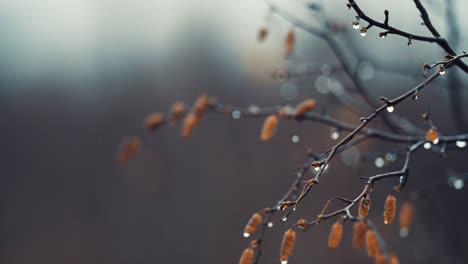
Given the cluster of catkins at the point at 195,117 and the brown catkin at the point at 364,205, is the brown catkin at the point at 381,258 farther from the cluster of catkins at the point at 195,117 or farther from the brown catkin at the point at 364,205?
the cluster of catkins at the point at 195,117

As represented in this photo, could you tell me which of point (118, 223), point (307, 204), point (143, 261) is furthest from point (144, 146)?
point (307, 204)

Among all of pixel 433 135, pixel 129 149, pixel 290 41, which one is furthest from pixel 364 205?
pixel 129 149

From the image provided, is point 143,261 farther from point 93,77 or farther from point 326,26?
point 93,77

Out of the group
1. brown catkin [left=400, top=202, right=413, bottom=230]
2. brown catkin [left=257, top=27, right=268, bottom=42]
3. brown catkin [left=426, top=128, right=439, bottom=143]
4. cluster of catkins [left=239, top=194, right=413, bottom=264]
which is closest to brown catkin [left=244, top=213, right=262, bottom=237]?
cluster of catkins [left=239, top=194, right=413, bottom=264]

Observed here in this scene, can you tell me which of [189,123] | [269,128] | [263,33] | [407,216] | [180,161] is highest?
[180,161]

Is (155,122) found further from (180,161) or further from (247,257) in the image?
(180,161)

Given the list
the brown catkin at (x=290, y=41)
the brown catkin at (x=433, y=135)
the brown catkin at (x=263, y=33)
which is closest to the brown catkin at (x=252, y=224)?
the brown catkin at (x=433, y=135)

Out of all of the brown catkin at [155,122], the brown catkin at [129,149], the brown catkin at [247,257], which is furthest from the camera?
the brown catkin at [129,149]

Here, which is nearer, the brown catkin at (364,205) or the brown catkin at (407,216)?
the brown catkin at (364,205)

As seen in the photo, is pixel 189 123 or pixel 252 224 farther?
pixel 189 123

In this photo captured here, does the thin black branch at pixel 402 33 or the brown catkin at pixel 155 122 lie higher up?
the brown catkin at pixel 155 122
